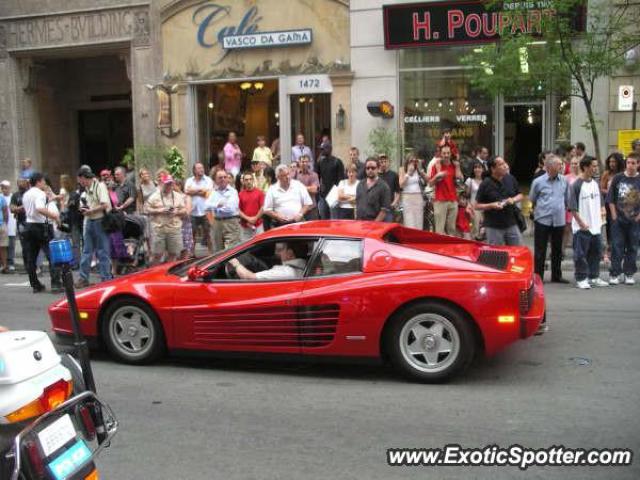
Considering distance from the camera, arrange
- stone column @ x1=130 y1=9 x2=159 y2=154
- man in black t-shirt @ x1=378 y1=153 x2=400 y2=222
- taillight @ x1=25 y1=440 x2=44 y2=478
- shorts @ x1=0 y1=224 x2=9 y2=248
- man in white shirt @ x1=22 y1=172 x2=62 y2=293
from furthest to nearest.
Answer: stone column @ x1=130 y1=9 x2=159 y2=154 < shorts @ x1=0 y1=224 x2=9 y2=248 < man in black t-shirt @ x1=378 y1=153 x2=400 y2=222 < man in white shirt @ x1=22 y1=172 x2=62 y2=293 < taillight @ x1=25 y1=440 x2=44 y2=478

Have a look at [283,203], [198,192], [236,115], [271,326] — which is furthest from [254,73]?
[271,326]

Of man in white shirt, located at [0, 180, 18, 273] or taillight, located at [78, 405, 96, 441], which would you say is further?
man in white shirt, located at [0, 180, 18, 273]

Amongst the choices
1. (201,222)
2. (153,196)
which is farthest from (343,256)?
(201,222)

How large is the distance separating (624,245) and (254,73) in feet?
34.2

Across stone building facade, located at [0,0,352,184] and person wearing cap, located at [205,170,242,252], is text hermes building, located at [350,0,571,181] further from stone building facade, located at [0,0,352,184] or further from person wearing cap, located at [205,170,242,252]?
person wearing cap, located at [205,170,242,252]

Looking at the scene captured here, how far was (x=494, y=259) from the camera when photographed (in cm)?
654

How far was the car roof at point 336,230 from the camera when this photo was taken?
6605mm

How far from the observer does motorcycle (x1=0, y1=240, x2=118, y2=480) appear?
2957mm

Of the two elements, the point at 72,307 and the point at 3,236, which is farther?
the point at 3,236

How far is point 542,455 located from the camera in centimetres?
462

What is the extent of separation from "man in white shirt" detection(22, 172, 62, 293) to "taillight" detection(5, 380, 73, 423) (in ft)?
27.9

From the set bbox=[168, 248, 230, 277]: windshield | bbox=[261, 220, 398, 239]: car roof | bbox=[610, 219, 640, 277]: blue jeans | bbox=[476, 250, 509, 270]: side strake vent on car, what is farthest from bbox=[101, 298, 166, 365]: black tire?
bbox=[610, 219, 640, 277]: blue jeans

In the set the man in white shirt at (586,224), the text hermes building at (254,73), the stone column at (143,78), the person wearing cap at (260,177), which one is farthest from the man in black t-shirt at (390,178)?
the stone column at (143,78)

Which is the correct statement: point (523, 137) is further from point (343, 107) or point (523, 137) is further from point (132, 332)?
point (132, 332)
